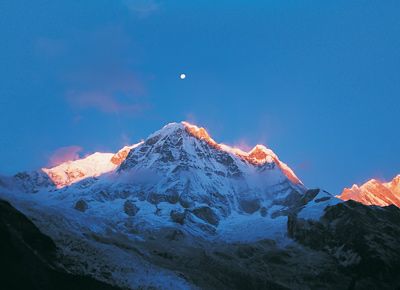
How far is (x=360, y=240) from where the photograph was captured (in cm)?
16788

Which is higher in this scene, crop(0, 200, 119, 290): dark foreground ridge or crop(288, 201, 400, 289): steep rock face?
crop(288, 201, 400, 289): steep rock face

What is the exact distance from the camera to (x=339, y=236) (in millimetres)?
179250

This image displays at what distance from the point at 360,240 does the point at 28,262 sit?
141m

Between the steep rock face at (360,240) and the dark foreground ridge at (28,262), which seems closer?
the dark foreground ridge at (28,262)

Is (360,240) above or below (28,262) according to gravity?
above

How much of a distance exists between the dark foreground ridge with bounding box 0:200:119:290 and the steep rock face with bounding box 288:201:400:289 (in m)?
89.4

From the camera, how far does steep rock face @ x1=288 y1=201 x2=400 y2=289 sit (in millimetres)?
148625

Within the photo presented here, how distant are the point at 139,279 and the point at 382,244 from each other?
125m

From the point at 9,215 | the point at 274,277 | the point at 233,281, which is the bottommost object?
the point at 9,215

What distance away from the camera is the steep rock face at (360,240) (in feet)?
488

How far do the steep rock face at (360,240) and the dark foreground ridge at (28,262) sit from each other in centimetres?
8943

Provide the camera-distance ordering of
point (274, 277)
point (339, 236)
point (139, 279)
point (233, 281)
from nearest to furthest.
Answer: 1. point (139, 279)
2. point (233, 281)
3. point (274, 277)
4. point (339, 236)

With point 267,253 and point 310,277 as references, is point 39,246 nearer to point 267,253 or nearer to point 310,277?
point 310,277

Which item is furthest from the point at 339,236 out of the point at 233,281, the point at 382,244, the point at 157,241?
the point at 233,281
